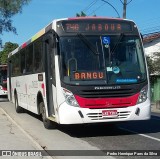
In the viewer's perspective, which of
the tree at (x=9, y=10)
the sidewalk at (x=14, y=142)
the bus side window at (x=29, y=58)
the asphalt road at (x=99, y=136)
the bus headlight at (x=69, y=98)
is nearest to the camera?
the sidewalk at (x=14, y=142)

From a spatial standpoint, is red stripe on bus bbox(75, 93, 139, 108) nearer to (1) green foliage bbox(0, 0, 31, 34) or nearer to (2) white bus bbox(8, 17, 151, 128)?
(2) white bus bbox(8, 17, 151, 128)

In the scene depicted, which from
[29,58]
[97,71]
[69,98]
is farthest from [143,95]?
[29,58]

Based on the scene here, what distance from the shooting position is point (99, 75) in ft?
38.7

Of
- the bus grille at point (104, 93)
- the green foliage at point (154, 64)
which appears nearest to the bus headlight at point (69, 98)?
the bus grille at point (104, 93)

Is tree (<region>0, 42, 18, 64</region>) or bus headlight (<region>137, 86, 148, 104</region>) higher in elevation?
tree (<region>0, 42, 18, 64</region>)

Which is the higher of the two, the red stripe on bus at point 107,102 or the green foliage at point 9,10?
the green foliage at point 9,10

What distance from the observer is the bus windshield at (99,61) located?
11766mm

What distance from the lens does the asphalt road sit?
10602 millimetres

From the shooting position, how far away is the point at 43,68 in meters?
13.6

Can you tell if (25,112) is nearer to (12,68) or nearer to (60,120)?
(12,68)

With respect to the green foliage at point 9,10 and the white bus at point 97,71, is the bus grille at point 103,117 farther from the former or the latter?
the green foliage at point 9,10

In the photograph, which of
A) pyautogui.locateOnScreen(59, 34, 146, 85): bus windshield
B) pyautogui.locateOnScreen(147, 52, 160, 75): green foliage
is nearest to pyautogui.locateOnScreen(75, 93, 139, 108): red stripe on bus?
pyautogui.locateOnScreen(59, 34, 146, 85): bus windshield

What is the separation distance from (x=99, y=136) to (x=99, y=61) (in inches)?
85.9

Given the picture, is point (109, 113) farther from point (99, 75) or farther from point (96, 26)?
point (96, 26)
